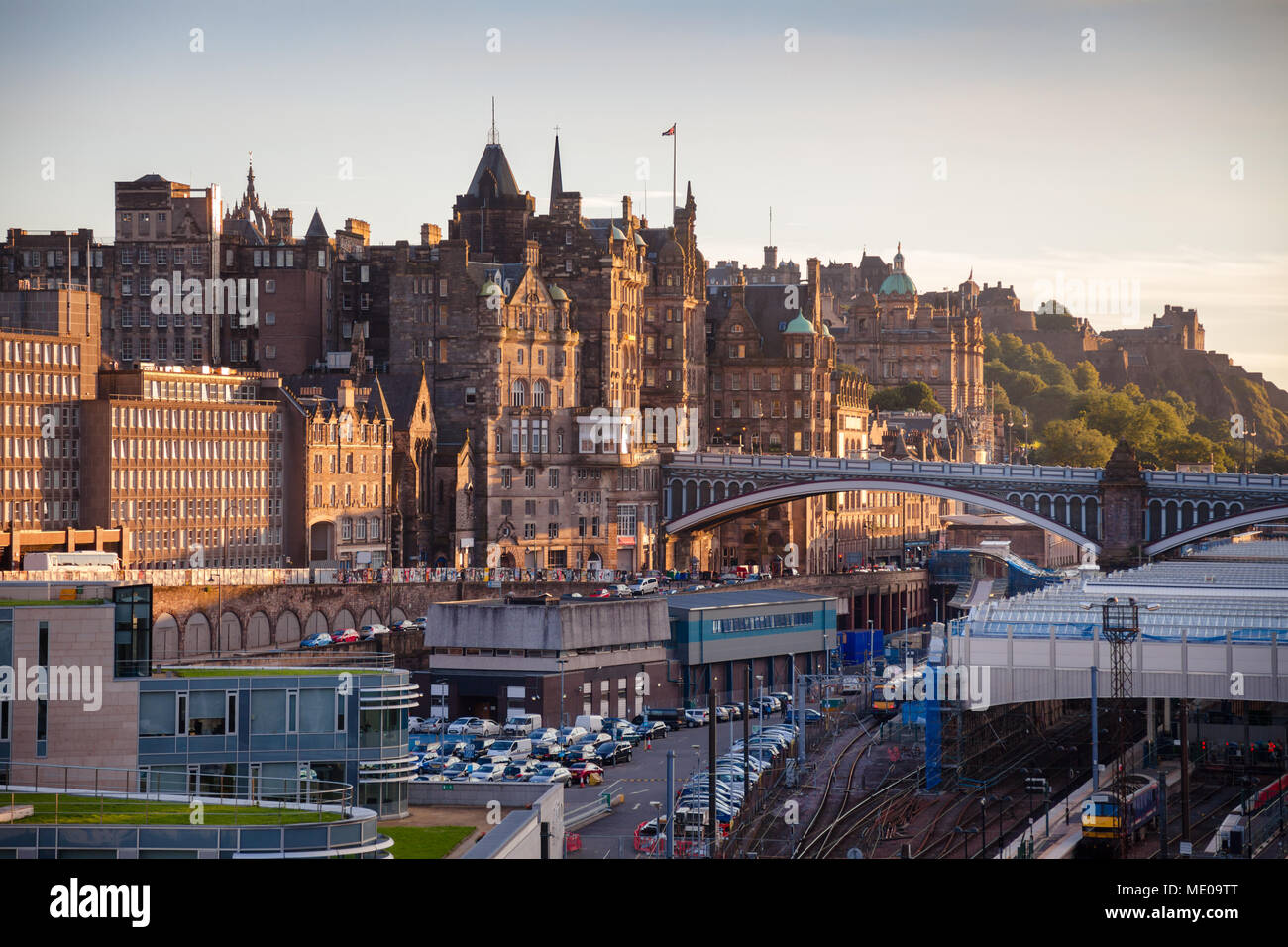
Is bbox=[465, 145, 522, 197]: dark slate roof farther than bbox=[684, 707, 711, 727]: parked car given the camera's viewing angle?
Yes

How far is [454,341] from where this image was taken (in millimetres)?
116812

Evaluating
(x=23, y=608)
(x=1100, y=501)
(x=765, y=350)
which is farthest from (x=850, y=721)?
(x=765, y=350)

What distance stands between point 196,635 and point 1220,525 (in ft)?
170

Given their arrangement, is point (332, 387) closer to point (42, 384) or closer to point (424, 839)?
point (42, 384)

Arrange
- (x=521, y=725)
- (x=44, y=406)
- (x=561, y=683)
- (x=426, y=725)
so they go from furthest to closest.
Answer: (x=44, y=406) → (x=561, y=683) → (x=521, y=725) → (x=426, y=725)

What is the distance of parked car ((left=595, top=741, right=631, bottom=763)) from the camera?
72312mm

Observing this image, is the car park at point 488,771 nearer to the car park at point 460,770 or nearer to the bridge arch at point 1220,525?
the car park at point 460,770

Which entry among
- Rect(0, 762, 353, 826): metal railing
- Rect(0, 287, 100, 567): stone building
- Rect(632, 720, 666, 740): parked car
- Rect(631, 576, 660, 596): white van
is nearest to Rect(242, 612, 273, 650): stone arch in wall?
Rect(0, 287, 100, 567): stone building

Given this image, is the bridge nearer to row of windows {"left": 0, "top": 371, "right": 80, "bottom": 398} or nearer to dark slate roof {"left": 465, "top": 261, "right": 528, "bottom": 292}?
dark slate roof {"left": 465, "top": 261, "right": 528, "bottom": 292}

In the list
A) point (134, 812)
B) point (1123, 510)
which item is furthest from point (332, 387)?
point (134, 812)

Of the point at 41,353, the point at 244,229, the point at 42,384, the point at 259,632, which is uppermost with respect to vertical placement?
the point at 244,229

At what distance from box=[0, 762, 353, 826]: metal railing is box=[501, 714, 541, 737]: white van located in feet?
140

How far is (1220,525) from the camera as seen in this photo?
4166 inches
